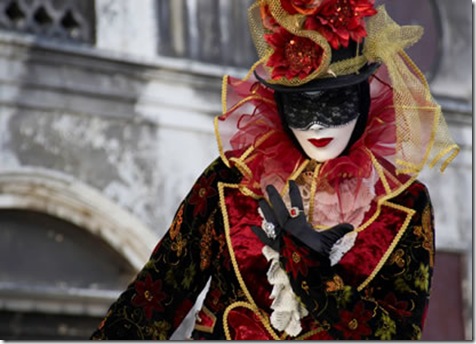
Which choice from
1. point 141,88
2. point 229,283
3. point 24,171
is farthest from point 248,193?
point 141,88

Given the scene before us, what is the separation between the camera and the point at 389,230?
3137 millimetres

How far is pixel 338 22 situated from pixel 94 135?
3.47m

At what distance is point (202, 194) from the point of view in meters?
3.25

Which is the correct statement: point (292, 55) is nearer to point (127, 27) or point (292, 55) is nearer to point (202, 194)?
point (202, 194)

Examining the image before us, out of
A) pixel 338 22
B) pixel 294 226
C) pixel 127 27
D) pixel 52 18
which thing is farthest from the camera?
pixel 127 27

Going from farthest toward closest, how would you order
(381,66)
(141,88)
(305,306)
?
(141,88) → (381,66) → (305,306)

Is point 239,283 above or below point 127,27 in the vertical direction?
above

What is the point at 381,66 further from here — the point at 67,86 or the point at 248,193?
the point at 67,86

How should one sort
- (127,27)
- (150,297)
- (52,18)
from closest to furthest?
(150,297) → (52,18) → (127,27)

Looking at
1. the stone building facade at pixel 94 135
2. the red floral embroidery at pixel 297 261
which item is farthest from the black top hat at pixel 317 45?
the stone building facade at pixel 94 135

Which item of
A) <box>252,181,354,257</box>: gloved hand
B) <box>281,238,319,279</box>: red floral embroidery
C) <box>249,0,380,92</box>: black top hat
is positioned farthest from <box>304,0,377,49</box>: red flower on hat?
<box>281,238,319,279</box>: red floral embroidery

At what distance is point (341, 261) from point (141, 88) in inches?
144

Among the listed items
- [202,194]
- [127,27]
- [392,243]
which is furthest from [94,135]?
[392,243]

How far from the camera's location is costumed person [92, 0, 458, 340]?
305 centimetres
